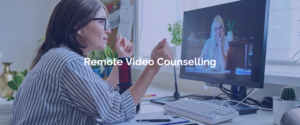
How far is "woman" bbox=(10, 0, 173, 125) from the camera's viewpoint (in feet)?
2.31

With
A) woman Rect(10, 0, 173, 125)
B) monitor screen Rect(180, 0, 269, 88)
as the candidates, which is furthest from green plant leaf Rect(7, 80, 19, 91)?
monitor screen Rect(180, 0, 269, 88)

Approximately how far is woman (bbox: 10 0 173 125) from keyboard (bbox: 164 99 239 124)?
0.21 metres

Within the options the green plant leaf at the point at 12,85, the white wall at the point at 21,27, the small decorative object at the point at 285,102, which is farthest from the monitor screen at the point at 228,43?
the white wall at the point at 21,27

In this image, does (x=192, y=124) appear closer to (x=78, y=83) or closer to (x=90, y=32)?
(x=78, y=83)

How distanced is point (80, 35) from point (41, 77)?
0.83ft

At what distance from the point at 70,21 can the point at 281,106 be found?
0.81 m

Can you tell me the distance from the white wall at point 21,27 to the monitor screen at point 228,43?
2611mm

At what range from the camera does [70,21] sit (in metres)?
0.87

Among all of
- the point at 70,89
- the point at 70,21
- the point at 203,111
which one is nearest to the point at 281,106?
the point at 203,111

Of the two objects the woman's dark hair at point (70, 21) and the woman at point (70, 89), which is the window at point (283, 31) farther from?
the woman's dark hair at point (70, 21)

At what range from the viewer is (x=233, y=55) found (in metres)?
1.04

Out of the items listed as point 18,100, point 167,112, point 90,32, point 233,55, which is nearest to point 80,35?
point 90,32

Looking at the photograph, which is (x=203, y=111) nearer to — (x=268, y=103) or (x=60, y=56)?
(x=268, y=103)

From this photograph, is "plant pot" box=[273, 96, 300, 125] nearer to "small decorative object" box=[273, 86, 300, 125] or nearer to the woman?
"small decorative object" box=[273, 86, 300, 125]
